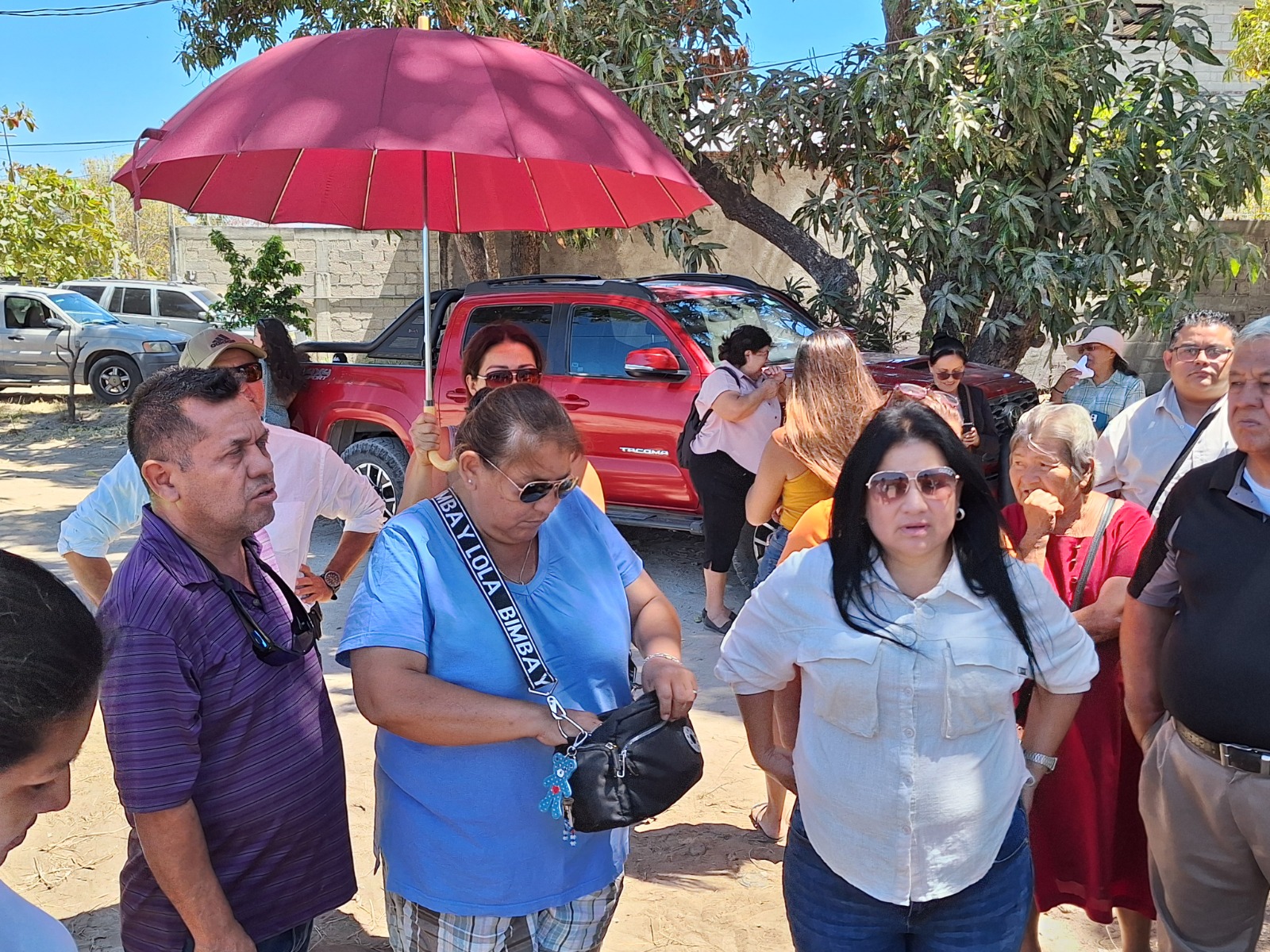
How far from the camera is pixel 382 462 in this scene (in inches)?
331

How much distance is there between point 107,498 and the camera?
118 inches

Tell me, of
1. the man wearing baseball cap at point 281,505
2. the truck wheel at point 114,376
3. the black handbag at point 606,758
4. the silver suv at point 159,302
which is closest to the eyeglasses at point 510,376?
the man wearing baseball cap at point 281,505

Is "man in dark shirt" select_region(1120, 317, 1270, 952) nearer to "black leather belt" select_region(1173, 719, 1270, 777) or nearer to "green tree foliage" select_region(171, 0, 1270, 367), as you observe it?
"black leather belt" select_region(1173, 719, 1270, 777)

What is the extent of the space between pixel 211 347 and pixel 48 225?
643 inches

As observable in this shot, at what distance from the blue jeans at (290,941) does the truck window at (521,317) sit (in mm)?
5666

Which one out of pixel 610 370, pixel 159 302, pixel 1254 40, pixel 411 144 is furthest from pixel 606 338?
pixel 159 302

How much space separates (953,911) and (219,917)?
1.41 metres

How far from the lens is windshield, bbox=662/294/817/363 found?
7.29 m

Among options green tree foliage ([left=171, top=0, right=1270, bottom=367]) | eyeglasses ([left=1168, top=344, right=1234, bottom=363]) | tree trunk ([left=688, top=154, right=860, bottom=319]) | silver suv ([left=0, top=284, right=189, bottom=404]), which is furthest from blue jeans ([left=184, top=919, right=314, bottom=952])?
silver suv ([left=0, top=284, right=189, bottom=404])

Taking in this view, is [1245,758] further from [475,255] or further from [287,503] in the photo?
[475,255]

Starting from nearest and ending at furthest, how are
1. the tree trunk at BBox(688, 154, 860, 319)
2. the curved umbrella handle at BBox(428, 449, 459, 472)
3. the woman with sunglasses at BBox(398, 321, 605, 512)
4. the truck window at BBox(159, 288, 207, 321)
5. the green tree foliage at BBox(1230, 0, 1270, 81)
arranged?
the curved umbrella handle at BBox(428, 449, 459, 472)
the woman with sunglasses at BBox(398, 321, 605, 512)
the tree trunk at BBox(688, 154, 860, 319)
the green tree foliage at BBox(1230, 0, 1270, 81)
the truck window at BBox(159, 288, 207, 321)

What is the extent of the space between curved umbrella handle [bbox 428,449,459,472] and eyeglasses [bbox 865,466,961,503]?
0.88 m

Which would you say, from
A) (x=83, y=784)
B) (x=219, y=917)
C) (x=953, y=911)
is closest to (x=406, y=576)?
(x=219, y=917)

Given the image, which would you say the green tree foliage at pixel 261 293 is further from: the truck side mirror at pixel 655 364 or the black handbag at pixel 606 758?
the black handbag at pixel 606 758
